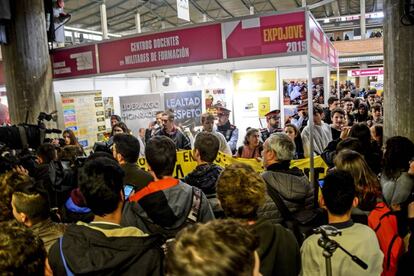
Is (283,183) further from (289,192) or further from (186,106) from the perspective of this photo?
(186,106)

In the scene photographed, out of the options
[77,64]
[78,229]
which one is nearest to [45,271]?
[78,229]

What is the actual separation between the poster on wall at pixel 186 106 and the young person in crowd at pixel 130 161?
4.47 metres

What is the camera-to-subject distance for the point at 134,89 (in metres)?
8.27

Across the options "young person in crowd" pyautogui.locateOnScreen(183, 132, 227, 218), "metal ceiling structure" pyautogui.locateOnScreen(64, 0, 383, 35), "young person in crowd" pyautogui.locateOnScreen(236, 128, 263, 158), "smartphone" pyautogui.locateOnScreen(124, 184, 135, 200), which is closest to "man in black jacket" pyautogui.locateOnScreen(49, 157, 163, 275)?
"smartphone" pyautogui.locateOnScreen(124, 184, 135, 200)

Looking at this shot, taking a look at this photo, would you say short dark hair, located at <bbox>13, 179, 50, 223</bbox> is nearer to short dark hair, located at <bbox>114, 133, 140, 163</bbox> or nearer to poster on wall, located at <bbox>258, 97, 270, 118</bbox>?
short dark hair, located at <bbox>114, 133, 140, 163</bbox>

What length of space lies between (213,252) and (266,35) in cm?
306

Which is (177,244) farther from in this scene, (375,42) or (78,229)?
(375,42)

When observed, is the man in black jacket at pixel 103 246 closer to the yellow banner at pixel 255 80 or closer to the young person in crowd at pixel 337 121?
the young person in crowd at pixel 337 121

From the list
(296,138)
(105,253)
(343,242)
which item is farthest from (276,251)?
(296,138)

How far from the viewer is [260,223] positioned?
5.58 ft

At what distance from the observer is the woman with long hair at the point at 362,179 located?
2404 mm

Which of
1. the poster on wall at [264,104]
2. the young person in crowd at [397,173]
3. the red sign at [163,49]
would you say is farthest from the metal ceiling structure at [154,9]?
the young person in crowd at [397,173]

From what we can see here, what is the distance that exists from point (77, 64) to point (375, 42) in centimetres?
1689

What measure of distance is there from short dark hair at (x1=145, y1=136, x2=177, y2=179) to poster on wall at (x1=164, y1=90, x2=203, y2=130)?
5136mm
